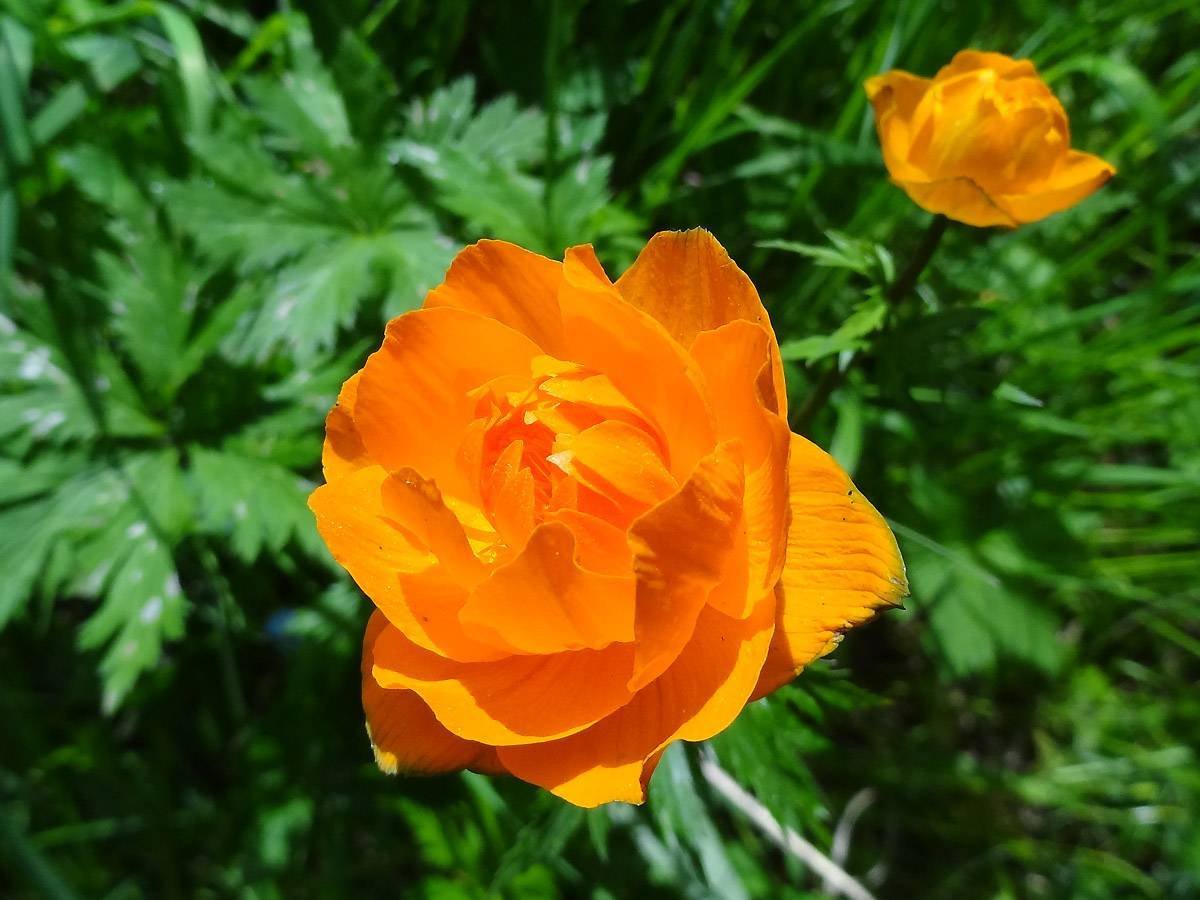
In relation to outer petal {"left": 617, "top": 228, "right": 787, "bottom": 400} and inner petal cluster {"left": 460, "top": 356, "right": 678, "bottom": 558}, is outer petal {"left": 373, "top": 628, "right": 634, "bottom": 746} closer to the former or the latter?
inner petal cluster {"left": 460, "top": 356, "right": 678, "bottom": 558}

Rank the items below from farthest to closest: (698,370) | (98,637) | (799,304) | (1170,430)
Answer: (1170,430) < (799,304) < (98,637) < (698,370)

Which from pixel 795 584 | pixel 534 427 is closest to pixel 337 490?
pixel 534 427

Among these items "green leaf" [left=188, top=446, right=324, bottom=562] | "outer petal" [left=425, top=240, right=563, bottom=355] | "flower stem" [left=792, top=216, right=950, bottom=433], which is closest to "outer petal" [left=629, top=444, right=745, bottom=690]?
"outer petal" [left=425, top=240, right=563, bottom=355]

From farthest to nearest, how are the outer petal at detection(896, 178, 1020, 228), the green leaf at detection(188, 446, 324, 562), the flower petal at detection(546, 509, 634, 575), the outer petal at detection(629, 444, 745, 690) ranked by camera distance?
the green leaf at detection(188, 446, 324, 562) → the outer petal at detection(896, 178, 1020, 228) → the flower petal at detection(546, 509, 634, 575) → the outer petal at detection(629, 444, 745, 690)

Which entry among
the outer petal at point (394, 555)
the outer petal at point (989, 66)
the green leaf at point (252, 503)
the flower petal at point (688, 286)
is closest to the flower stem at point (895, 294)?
the outer petal at point (989, 66)

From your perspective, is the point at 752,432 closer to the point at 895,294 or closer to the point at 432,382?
the point at 432,382

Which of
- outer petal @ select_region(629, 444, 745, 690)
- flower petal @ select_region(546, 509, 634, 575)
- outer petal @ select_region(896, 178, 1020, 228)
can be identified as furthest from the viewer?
outer petal @ select_region(896, 178, 1020, 228)

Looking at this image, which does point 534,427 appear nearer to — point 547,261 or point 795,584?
point 547,261

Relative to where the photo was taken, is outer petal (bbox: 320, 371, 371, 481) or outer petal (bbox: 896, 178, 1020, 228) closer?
outer petal (bbox: 320, 371, 371, 481)
